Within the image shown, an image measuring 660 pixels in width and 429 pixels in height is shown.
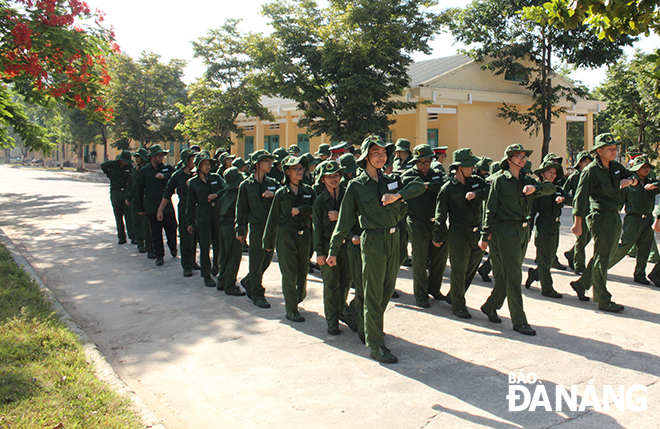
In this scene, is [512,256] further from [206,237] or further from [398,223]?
[206,237]

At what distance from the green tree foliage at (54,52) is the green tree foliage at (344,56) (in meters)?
6.79

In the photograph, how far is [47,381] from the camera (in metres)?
4.26

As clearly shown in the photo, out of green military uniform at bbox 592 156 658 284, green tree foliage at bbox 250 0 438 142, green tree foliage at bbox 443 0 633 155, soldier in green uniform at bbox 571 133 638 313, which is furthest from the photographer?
green tree foliage at bbox 443 0 633 155

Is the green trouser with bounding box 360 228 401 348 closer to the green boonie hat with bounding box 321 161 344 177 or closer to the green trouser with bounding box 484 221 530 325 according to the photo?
the green boonie hat with bounding box 321 161 344 177

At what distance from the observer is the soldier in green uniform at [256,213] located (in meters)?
6.91

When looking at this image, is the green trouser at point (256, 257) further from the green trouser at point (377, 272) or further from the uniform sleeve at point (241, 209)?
the green trouser at point (377, 272)

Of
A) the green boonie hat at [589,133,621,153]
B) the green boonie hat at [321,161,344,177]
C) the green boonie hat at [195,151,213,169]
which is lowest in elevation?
the green boonie hat at [321,161,344,177]

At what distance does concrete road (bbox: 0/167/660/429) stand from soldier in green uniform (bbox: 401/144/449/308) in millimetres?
272

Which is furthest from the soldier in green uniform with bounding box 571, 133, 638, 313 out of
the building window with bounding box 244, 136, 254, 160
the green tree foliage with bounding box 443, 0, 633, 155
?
the building window with bounding box 244, 136, 254, 160

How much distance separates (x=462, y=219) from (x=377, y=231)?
2051 mm

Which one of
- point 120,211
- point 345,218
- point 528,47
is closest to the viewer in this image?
point 345,218

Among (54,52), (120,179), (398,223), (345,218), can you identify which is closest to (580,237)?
(398,223)

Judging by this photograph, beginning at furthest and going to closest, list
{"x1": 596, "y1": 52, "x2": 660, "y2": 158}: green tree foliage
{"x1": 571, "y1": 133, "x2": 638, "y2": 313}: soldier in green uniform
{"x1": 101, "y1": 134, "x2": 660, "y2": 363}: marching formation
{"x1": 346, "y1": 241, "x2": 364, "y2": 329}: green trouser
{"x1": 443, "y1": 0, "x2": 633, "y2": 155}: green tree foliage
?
{"x1": 596, "y1": 52, "x2": 660, "y2": 158}: green tree foliage < {"x1": 443, "y1": 0, "x2": 633, "y2": 155}: green tree foliage < {"x1": 571, "y1": 133, "x2": 638, "y2": 313}: soldier in green uniform < {"x1": 346, "y1": 241, "x2": 364, "y2": 329}: green trouser < {"x1": 101, "y1": 134, "x2": 660, "y2": 363}: marching formation

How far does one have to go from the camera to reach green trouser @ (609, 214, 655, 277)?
300 inches
